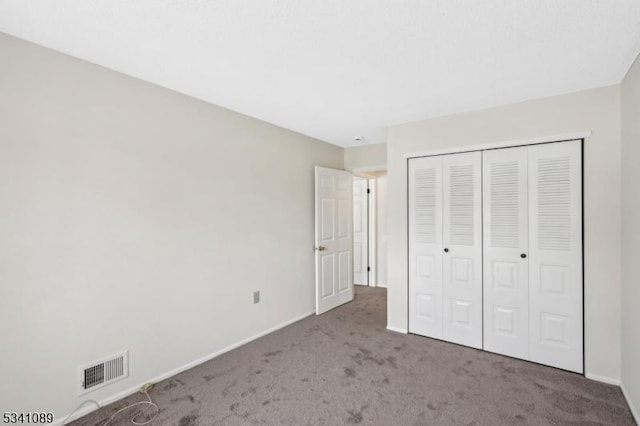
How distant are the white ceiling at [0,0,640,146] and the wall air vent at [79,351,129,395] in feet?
7.03

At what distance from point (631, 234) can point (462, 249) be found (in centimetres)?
129

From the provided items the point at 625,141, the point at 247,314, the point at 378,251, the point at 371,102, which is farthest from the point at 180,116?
the point at 378,251

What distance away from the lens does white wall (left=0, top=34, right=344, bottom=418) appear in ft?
6.23

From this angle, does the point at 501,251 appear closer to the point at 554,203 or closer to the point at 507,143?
the point at 554,203

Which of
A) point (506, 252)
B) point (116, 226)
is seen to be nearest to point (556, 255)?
point (506, 252)

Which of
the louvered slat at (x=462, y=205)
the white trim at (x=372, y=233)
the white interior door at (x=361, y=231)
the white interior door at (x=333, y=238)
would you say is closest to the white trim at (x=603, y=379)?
the louvered slat at (x=462, y=205)

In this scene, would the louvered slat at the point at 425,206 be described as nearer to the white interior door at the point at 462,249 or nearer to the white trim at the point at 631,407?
the white interior door at the point at 462,249

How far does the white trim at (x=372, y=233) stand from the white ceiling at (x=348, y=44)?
3.09m

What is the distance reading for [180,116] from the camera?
2742 mm

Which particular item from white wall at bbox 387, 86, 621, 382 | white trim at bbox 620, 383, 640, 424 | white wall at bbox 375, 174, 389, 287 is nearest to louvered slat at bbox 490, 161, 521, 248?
white wall at bbox 387, 86, 621, 382

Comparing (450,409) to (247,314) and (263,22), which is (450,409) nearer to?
(247,314)

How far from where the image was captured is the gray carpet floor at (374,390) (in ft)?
6.95

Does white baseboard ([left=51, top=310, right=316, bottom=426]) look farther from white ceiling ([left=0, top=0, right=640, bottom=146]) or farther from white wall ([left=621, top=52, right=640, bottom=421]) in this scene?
white wall ([left=621, top=52, right=640, bottom=421])

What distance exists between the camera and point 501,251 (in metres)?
3.03
